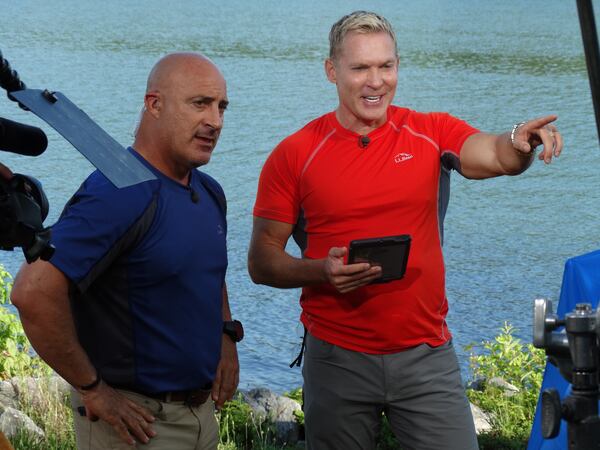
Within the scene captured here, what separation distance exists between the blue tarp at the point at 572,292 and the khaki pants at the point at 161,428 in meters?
1.33

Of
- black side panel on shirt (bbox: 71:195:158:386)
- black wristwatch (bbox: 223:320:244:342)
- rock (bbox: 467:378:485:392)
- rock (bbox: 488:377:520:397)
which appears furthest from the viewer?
rock (bbox: 467:378:485:392)

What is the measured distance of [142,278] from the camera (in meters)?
3.12

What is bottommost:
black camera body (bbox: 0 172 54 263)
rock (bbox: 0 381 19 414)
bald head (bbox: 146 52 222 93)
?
rock (bbox: 0 381 19 414)

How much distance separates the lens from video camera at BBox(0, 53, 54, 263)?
214 cm

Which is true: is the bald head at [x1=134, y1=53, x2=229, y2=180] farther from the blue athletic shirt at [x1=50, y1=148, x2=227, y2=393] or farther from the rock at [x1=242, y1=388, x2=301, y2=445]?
the rock at [x1=242, y1=388, x2=301, y2=445]

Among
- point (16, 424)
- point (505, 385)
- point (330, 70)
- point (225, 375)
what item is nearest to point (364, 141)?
point (330, 70)

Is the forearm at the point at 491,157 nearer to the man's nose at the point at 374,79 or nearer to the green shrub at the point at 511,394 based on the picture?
the man's nose at the point at 374,79

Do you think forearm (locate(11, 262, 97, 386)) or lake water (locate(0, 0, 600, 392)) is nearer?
forearm (locate(11, 262, 97, 386))

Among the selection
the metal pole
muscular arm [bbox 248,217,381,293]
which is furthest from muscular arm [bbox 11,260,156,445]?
the metal pole

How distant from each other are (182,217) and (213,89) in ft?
1.30

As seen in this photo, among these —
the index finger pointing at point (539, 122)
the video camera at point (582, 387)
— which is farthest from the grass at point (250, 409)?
the video camera at point (582, 387)

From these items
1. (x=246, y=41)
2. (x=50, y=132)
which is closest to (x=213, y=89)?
(x=50, y=132)

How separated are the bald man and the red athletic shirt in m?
0.39

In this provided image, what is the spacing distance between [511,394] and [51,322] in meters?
3.28
